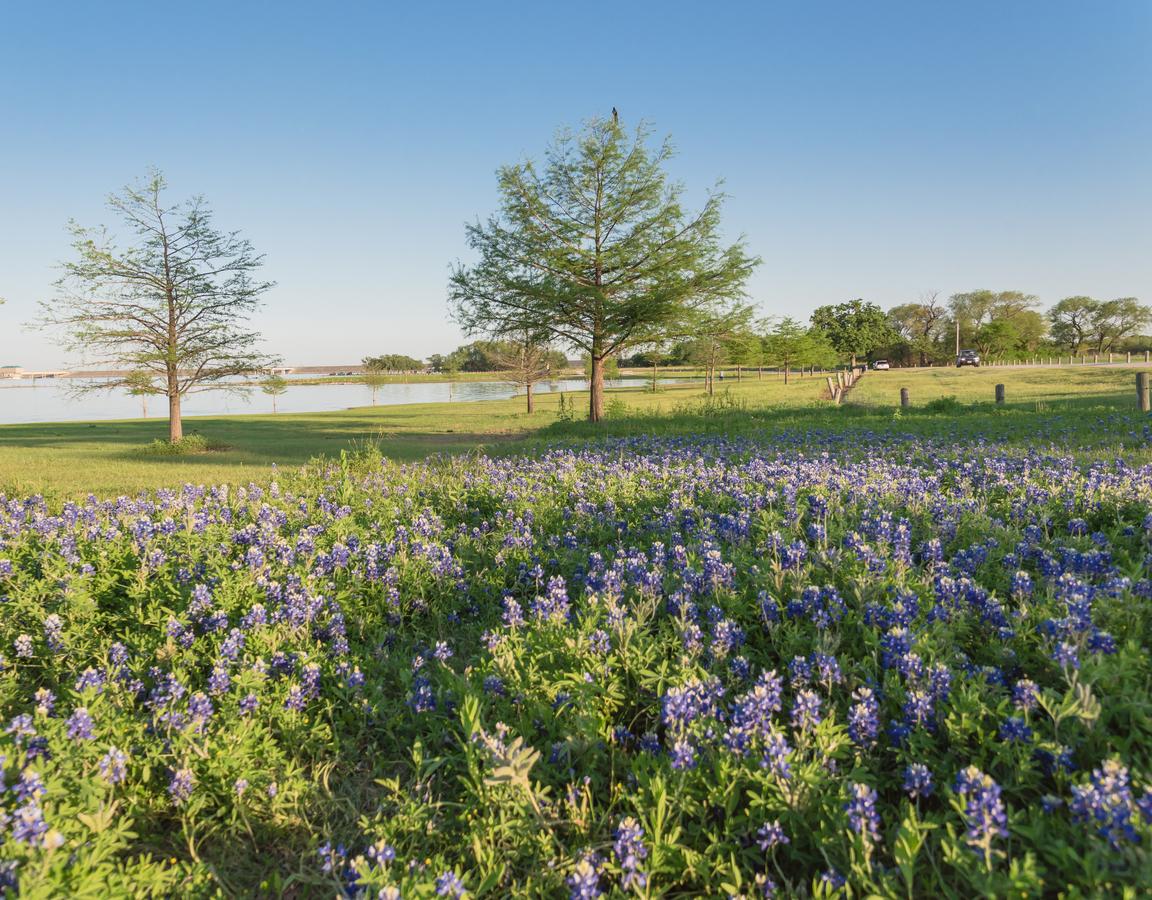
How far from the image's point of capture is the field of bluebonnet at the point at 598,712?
6.75 ft

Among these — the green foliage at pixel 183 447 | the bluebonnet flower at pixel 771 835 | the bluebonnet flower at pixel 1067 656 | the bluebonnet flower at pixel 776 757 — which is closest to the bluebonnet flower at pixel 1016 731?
the bluebonnet flower at pixel 1067 656

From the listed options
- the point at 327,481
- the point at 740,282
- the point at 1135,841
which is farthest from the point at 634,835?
the point at 740,282

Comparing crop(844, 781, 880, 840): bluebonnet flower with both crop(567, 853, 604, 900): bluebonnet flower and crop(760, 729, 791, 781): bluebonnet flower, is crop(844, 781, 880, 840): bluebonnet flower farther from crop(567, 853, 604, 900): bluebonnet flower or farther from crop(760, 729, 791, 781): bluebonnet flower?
crop(567, 853, 604, 900): bluebonnet flower

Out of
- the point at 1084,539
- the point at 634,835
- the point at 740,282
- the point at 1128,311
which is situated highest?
the point at 1128,311

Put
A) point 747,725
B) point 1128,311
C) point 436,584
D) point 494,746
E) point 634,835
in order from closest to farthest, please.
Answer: point 634,835 < point 494,746 < point 747,725 < point 436,584 < point 1128,311

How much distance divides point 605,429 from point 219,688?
15.5m

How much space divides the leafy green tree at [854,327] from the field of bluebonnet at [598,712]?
330 ft

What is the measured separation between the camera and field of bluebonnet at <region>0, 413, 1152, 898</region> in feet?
6.75

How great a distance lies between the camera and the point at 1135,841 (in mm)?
1788

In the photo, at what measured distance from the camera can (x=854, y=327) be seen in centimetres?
10319

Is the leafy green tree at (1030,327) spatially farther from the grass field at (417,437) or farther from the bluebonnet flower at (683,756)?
the bluebonnet flower at (683,756)

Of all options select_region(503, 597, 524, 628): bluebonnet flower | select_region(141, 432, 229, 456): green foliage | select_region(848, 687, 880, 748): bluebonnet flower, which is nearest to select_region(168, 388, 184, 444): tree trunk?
select_region(141, 432, 229, 456): green foliage

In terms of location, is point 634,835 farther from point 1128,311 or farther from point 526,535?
point 1128,311

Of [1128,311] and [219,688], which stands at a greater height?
[1128,311]
